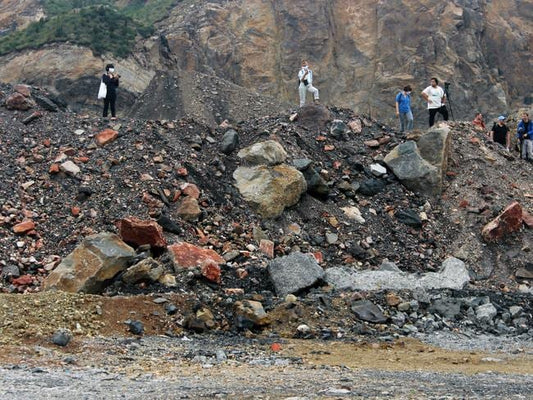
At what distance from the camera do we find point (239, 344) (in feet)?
28.2

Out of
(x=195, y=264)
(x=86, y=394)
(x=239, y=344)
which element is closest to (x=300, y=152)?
(x=195, y=264)

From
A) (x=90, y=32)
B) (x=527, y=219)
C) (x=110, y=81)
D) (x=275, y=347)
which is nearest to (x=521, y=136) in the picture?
(x=527, y=219)

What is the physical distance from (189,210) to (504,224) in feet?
18.9

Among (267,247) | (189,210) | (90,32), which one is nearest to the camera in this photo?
(267,247)

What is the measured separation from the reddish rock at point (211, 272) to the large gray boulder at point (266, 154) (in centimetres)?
389

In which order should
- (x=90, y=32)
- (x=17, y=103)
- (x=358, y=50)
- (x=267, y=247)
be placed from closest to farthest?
(x=267, y=247)
(x=17, y=103)
(x=90, y=32)
(x=358, y=50)

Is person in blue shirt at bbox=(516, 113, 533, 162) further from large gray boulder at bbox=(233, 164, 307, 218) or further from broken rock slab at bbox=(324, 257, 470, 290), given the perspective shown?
large gray boulder at bbox=(233, 164, 307, 218)

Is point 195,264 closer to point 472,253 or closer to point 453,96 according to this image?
point 472,253

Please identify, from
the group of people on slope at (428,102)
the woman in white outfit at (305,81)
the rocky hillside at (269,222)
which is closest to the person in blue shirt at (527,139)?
the rocky hillside at (269,222)

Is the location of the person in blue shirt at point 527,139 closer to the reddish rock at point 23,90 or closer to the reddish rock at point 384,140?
the reddish rock at point 384,140

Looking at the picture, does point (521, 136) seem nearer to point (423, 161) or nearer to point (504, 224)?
point (423, 161)

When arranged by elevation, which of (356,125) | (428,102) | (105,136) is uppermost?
(428,102)

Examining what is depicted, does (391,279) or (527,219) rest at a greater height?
(527,219)

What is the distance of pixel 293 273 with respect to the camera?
10562mm
